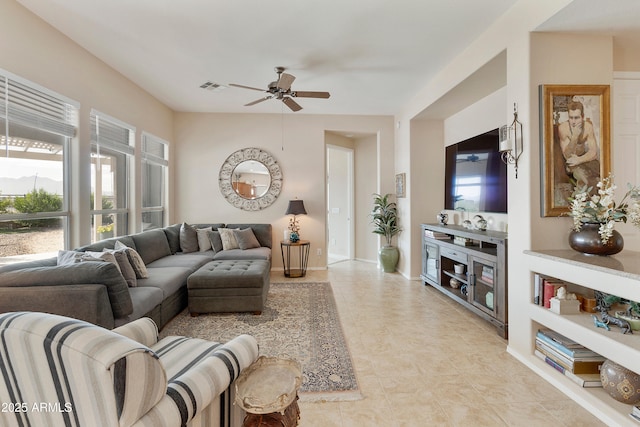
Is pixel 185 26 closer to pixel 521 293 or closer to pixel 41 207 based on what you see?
pixel 41 207

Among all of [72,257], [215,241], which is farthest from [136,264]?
[215,241]

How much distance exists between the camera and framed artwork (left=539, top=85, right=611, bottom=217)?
224cm

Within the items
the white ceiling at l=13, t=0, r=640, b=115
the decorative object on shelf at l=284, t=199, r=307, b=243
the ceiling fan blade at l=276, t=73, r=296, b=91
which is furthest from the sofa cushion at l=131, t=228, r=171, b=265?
the ceiling fan blade at l=276, t=73, r=296, b=91

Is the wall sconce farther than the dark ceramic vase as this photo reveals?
Yes

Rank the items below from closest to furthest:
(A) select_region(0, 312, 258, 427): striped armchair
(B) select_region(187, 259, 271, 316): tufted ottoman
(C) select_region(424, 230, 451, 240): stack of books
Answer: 1. (A) select_region(0, 312, 258, 427): striped armchair
2. (B) select_region(187, 259, 271, 316): tufted ottoman
3. (C) select_region(424, 230, 451, 240): stack of books

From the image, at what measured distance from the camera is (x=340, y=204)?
6805mm

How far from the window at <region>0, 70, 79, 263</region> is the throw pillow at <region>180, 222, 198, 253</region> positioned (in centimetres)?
165

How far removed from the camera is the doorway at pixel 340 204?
6465 mm

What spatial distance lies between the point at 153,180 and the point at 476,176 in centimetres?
477

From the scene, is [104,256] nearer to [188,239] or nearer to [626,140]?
[188,239]

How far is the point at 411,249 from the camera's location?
15.6 ft

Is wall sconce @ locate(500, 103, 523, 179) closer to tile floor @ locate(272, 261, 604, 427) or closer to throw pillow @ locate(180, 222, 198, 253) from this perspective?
tile floor @ locate(272, 261, 604, 427)

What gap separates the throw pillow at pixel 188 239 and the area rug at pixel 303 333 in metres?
1.42

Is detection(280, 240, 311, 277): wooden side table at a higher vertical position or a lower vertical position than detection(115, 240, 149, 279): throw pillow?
lower
